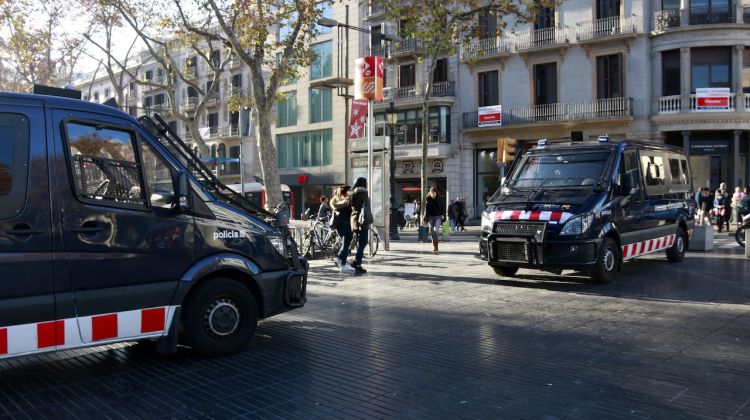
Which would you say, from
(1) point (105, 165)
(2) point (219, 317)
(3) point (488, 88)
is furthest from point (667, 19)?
(1) point (105, 165)

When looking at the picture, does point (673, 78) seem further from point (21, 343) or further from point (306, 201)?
point (21, 343)

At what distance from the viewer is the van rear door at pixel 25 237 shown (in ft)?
14.8

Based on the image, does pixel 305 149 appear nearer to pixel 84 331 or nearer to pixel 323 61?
pixel 323 61

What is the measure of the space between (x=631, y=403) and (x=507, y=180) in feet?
23.2

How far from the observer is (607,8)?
99.2 ft

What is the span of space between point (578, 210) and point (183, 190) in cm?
638

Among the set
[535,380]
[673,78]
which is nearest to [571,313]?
[535,380]

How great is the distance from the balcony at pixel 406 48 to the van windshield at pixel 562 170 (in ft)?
87.0

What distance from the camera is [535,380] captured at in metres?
5.00

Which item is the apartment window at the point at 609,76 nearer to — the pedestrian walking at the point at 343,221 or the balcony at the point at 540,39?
the balcony at the point at 540,39

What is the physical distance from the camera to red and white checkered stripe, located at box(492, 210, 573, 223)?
9.62 m

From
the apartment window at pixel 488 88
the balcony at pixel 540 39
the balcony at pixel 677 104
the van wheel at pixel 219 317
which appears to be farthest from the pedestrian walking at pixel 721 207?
the van wheel at pixel 219 317

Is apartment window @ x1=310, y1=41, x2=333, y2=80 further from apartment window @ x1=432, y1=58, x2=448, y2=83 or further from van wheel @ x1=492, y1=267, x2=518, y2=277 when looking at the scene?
van wheel @ x1=492, y1=267, x2=518, y2=277

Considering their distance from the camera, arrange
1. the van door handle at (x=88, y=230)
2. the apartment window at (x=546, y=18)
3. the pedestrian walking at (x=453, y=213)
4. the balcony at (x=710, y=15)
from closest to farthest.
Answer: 1. the van door handle at (x=88, y=230)
2. the pedestrian walking at (x=453, y=213)
3. the balcony at (x=710, y=15)
4. the apartment window at (x=546, y=18)
